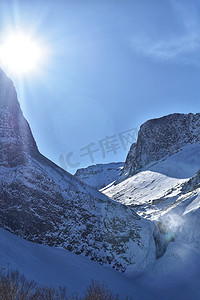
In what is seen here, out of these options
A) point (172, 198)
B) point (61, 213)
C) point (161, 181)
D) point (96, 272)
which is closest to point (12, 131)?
point (61, 213)

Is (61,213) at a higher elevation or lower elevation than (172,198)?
higher

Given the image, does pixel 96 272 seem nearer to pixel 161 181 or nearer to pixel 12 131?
pixel 12 131

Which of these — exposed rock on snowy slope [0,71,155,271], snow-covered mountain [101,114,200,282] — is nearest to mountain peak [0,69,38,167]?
exposed rock on snowy slope [0,71,155,271]

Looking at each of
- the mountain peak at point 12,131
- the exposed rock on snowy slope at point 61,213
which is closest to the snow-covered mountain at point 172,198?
the exposed rock on snowy slope at point 61,213

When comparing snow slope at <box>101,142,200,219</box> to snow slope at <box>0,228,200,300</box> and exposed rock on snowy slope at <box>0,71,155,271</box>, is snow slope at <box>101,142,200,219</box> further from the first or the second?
snow slope at <box>0,228,200,300</box>

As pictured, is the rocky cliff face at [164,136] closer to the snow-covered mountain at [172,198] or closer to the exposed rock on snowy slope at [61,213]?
the snow-covered mountain at [172,198]

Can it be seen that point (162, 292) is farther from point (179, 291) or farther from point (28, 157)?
point (28, 157)
